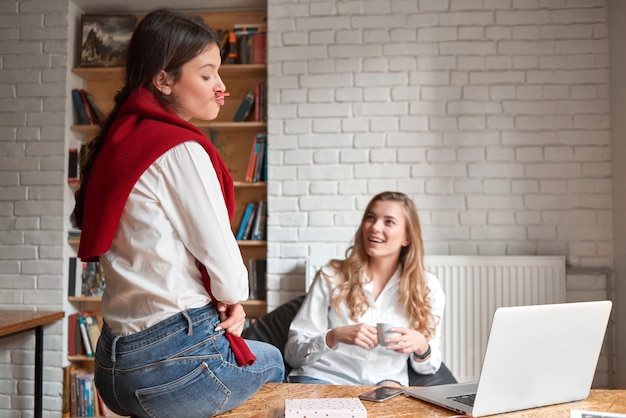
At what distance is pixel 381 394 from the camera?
150cm

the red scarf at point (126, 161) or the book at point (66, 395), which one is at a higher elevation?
the red scarf at point (126, 161)

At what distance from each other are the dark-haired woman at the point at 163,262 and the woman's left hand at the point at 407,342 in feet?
2.53

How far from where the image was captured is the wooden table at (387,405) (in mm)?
1356

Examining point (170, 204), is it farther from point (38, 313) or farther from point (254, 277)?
point (38, 313)

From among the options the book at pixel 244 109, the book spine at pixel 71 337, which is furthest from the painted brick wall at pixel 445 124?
the book spine at pixel 71 337

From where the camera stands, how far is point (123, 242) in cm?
121

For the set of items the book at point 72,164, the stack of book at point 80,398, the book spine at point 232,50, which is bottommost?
the stack of book at point 80,398

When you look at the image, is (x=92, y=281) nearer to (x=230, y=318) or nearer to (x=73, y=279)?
(x=73, y=279)

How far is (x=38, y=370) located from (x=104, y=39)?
207 cm

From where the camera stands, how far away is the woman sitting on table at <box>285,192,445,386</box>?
2344 mm

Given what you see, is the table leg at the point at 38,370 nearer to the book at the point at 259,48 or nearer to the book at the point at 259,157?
the book at the point at 259,157

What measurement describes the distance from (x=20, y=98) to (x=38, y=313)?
1.34 meters

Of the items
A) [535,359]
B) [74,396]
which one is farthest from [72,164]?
[535,359]

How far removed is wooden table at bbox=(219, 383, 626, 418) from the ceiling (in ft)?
9.34
